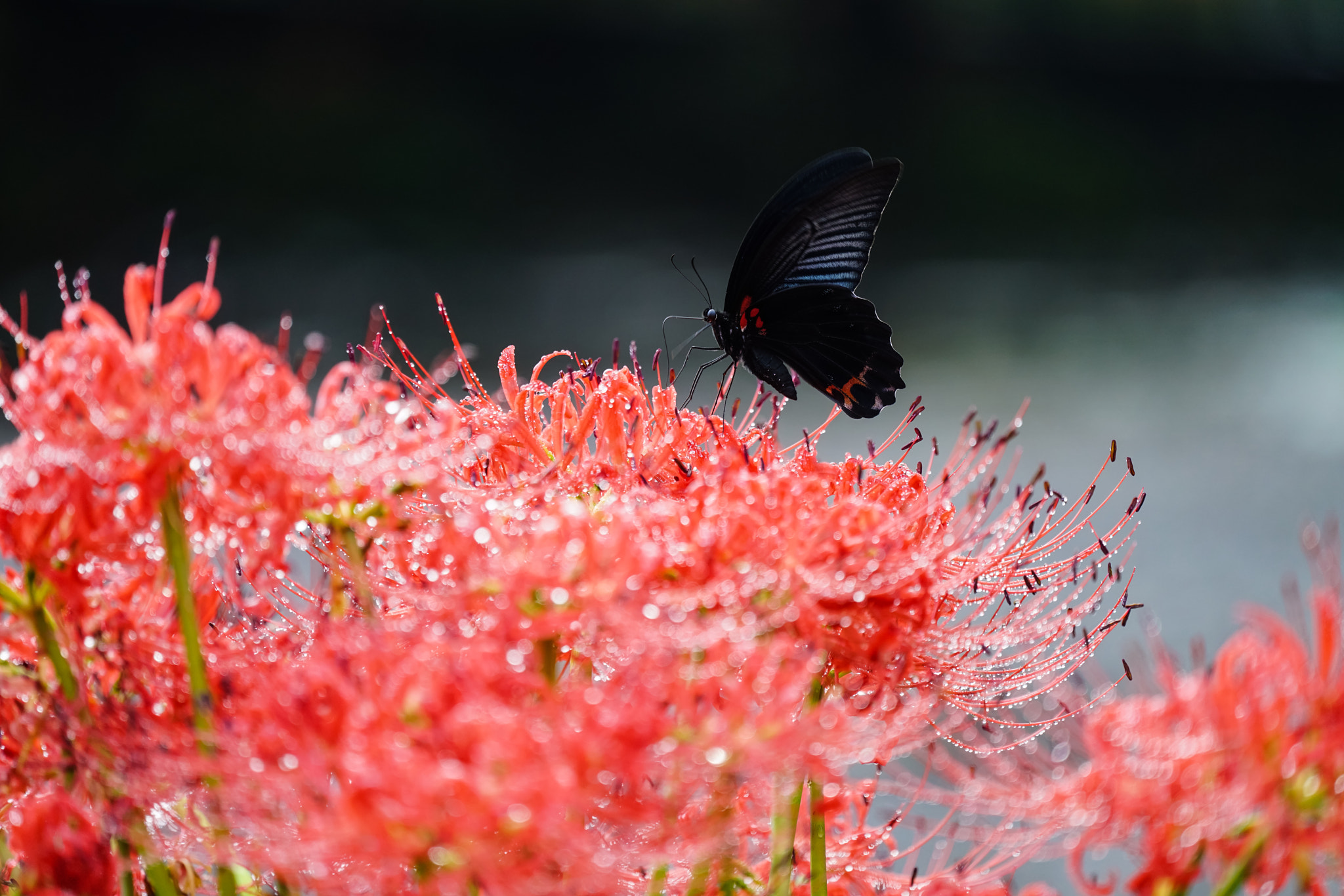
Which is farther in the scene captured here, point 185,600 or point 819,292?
point 819,292

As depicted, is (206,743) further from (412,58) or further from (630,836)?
(412,58)

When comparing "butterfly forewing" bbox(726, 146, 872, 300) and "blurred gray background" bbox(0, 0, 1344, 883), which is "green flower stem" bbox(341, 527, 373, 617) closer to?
"butterfly forewing" bbox(726, 146, 872, 300)

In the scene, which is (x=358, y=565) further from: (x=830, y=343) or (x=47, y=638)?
(x=830, y=343)

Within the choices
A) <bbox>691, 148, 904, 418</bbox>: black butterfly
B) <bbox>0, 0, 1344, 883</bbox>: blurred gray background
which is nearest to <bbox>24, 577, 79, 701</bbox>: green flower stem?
<bbox>691, 148, 904, 418</bbox>: black butterfly

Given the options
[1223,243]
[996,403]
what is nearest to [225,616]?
[996,403]

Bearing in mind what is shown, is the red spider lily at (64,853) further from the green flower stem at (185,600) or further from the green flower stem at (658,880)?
the green flower stem at (658,880)

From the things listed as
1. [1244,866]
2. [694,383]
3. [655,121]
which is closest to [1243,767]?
[1244,866]
